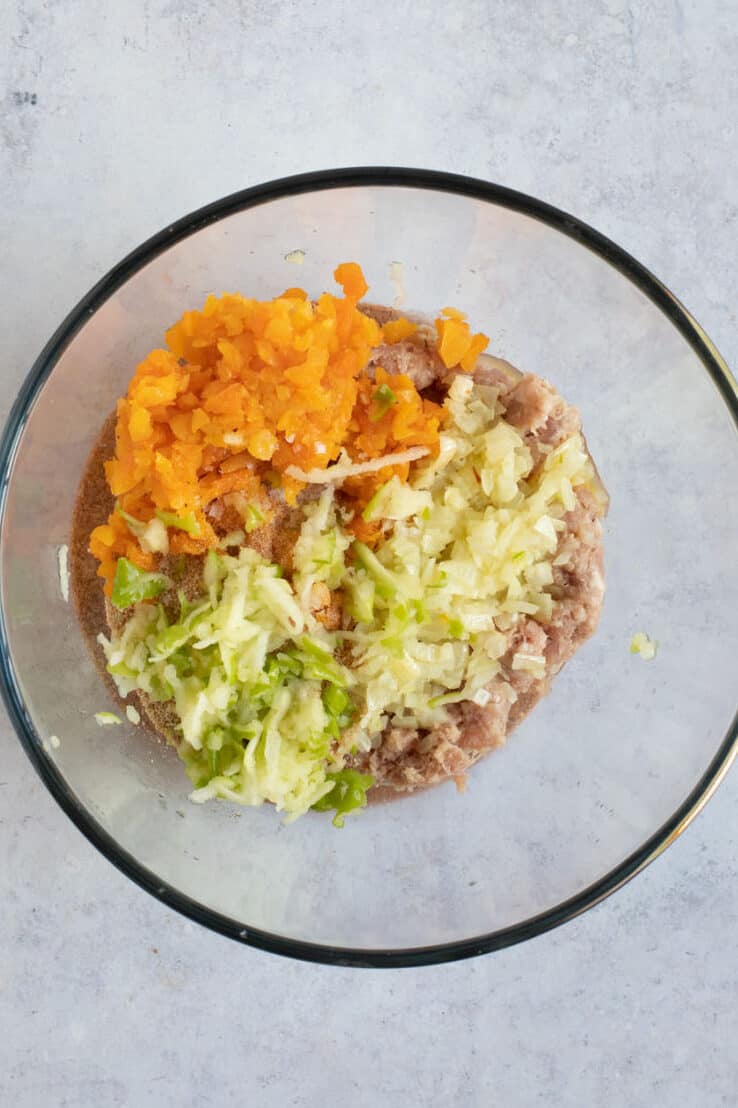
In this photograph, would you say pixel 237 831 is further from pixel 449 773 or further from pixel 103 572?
pixel 103 572

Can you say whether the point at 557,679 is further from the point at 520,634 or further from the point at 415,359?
Answer: the point at 415,359

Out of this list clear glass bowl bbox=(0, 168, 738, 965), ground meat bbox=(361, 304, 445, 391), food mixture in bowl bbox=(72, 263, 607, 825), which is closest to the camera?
food mixture in bowl bbox=(72, 263, 607, 825)

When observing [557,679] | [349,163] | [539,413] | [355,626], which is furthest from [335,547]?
[349,163]

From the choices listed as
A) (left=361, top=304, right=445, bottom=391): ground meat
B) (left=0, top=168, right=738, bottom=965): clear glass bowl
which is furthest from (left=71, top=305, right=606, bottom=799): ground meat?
(left=0, top=168, right=738, bottom=965): clear glass bowl

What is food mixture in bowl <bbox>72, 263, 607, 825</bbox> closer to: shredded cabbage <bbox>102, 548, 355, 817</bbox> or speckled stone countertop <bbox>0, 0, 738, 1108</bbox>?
shredded cabbage <bbox>102, 548, 355, 817</bbox>

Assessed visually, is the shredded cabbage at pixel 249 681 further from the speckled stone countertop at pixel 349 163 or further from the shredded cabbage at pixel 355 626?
the speckled stone countertop at pixel 349 163

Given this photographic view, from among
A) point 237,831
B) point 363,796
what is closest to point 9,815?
point 237,831
